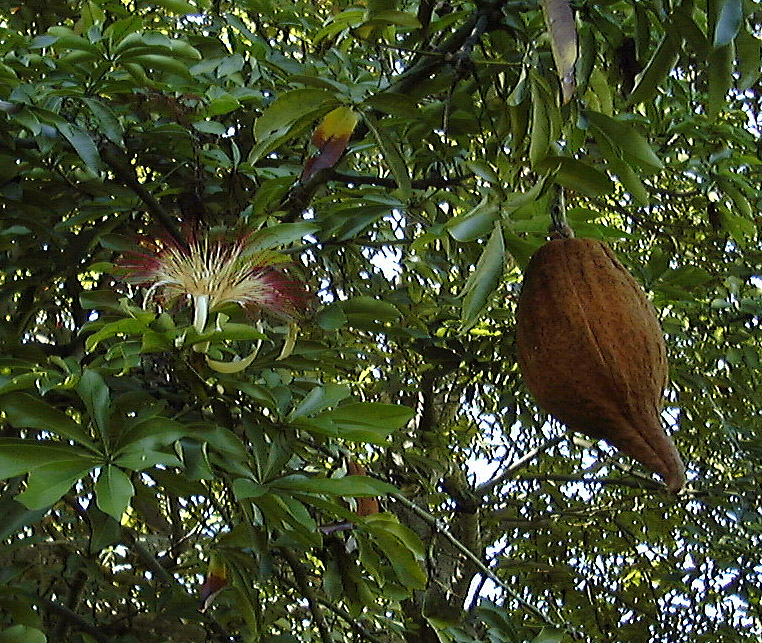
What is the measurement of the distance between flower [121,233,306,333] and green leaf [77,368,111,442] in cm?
12

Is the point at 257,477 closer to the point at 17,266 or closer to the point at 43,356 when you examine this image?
the point at 43,356

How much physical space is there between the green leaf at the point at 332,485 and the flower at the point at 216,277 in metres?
0.21

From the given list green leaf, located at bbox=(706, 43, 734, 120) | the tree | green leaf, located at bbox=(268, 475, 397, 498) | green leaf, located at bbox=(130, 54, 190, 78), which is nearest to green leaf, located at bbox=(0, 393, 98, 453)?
the tree

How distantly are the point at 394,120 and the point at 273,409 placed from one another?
477 mm

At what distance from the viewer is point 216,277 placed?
49.1 inches

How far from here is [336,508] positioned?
1.30 meters

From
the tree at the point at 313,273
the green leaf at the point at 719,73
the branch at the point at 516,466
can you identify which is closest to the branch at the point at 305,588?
the tree at the point at 313,273

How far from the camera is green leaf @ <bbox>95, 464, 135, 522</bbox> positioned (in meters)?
1.11

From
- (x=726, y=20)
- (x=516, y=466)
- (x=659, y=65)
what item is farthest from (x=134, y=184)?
(x=516, y=466)

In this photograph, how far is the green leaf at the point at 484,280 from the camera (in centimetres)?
108

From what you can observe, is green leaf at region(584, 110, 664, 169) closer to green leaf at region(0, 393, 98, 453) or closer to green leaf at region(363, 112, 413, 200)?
green leaf at region(363, 112, 413, 200)

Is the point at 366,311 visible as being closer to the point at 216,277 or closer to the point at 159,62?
the point at 216,277

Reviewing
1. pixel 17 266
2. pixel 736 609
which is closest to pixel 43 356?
pixel 17 266

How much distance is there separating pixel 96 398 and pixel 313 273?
116cm
